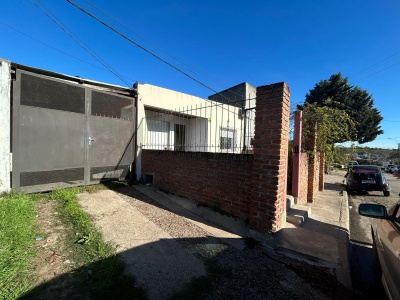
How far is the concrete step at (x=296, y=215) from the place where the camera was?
363 cm

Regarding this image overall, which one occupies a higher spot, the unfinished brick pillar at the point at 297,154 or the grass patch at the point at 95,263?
the unfinished brick pillar at the point at 297,154

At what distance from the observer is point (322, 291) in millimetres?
2125

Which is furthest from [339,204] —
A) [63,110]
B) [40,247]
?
[63,110]

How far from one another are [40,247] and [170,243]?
66.3 inches

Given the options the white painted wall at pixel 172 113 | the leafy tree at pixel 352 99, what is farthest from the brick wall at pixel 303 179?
the leafy tree at pixel 352 99

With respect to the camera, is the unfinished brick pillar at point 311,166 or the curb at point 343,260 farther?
the unfinished brick pillar at point 311,166

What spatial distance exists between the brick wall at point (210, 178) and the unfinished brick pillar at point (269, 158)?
0.22 meters

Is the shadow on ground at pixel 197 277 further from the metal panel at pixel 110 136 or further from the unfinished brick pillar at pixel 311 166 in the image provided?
the unfinished brick pillar at pixel 311 166

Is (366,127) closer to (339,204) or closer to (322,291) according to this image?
(339,204)

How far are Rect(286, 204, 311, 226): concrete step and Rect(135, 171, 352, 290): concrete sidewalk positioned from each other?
101mm

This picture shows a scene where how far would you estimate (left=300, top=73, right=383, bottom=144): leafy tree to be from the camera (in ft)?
68.9

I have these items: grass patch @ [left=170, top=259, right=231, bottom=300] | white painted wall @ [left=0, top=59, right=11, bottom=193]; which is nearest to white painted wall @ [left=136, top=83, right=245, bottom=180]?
grass patch @ [left=170, top=259, right=231, bottom=300]

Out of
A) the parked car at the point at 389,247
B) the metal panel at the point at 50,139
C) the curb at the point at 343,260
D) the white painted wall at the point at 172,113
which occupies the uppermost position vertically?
the white painted wall at the point at 172,113

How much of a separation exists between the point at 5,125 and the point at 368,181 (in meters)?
12.5
